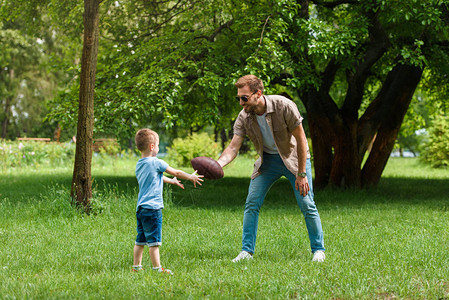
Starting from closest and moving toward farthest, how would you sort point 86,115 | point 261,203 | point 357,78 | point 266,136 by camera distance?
1. point 266,136
2. point 261,203
3. point 86,115
4. point 357,78

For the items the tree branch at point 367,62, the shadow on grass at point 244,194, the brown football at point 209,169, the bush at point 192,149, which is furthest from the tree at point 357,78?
the bush at point 192,149

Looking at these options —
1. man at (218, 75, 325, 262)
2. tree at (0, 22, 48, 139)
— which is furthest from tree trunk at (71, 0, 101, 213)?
tree at (0, 22, 48, 139)

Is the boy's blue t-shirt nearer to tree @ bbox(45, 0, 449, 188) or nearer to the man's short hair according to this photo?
the man's short hair

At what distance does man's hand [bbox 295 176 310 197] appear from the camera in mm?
5098

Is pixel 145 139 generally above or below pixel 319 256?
above

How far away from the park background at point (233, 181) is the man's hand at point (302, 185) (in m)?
0.72

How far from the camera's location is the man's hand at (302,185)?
5098 millimetres

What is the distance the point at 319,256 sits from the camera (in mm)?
5199

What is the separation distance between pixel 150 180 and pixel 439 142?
22863 mm

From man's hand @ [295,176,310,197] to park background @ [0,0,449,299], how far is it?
0.72 metres

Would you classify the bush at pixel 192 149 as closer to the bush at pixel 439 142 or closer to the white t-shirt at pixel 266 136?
the bush at pixel 439 142

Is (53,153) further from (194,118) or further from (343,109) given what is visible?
(343,109)

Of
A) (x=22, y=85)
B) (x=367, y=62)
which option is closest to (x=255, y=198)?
(x=367, y=62)

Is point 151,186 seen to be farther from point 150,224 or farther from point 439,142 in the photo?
point 439,142
